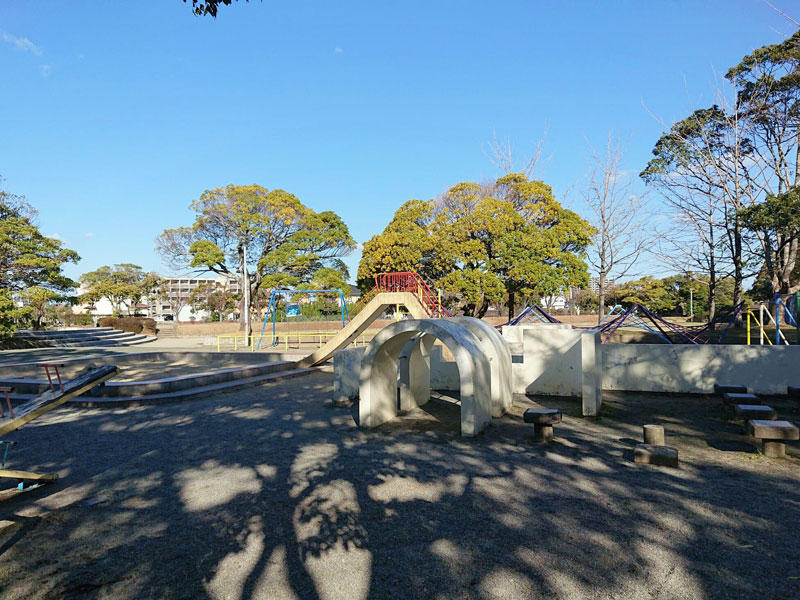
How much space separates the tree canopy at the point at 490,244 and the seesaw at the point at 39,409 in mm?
21130

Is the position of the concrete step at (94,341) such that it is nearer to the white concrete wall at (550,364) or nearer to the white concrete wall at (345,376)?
the white concrete wall at (345,376)

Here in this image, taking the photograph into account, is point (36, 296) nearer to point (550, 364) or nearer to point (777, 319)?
point (550, 364)

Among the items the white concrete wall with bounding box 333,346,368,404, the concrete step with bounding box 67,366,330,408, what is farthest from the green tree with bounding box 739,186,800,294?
the concrete step with bounding box 67,366,330,408

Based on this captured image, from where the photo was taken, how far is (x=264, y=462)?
21.7 ft

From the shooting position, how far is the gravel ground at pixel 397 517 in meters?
3.63

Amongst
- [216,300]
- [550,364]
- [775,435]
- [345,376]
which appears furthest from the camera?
[216,300]

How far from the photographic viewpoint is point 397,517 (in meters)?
4.80

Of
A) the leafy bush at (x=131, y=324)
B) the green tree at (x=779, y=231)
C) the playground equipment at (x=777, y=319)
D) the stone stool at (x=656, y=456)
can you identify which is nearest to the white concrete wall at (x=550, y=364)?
the playground equipment at (x=777, y=319)

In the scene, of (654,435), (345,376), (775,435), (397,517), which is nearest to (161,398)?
(345,376)

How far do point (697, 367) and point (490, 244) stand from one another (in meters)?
16.3

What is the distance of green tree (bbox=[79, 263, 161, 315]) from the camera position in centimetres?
4494

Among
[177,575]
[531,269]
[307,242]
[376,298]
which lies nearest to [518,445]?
[177,575]

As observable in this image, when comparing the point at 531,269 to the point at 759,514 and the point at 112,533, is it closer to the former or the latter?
the point at 759,514

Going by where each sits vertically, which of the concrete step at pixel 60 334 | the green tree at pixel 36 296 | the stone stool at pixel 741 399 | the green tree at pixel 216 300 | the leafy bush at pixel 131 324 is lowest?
the stone stool at pixel 741 399
